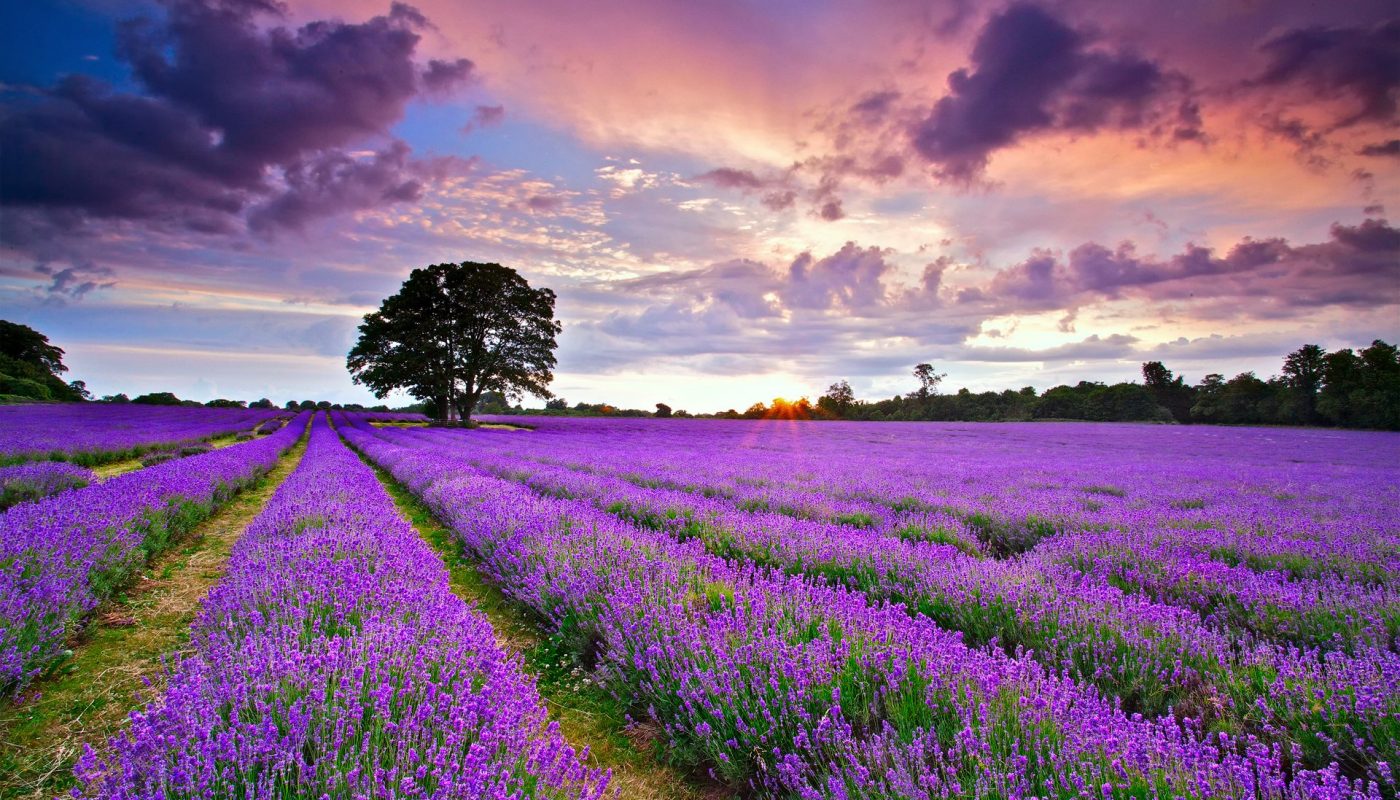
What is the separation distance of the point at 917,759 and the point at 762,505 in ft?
17.4

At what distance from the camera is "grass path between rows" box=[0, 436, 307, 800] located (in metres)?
2.25

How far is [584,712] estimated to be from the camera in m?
2.79

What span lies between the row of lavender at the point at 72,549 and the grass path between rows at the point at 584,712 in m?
2.19

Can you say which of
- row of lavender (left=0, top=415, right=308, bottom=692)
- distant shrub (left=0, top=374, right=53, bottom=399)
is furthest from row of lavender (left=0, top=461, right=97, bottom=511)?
distant shrub (left=0, top=374, right=53, bottom=399)

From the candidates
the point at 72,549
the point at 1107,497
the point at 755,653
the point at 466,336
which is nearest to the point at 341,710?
the point at 755,653

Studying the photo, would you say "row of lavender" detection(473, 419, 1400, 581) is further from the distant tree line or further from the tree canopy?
the tree canopy

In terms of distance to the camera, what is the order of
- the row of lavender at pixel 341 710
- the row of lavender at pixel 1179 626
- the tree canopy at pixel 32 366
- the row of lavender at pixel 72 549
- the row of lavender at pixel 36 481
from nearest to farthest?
the row of lavender at pixel 341 710 < the row of lavender at pixel 1179 626 < the row of lavender at pixel 72 549 < the row of lavender at pixel 36 481 < the tree canopy at pixel 32 366

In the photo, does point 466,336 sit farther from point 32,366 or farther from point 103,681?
point 32,366

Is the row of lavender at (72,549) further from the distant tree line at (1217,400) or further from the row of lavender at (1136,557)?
the distant tree line at (1217,400)

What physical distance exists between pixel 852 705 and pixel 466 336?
31171 mm

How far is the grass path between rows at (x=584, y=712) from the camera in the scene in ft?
7.22

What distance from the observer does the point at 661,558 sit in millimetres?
3787

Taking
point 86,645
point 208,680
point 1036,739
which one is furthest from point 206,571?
point 1036,739

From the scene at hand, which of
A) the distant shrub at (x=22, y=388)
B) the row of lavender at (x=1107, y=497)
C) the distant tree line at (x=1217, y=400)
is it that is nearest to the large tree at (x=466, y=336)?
the row of lavender at (x=1107, y=497)
